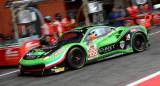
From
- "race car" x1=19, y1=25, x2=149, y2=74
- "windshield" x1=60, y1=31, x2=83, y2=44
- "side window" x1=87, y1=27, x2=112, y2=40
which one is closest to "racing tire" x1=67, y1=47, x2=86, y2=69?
"race car" x1=19, y1=25, x2=149, y2=74

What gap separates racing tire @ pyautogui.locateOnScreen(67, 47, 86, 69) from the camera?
12938 millimetres

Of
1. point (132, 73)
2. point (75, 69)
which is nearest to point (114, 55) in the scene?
point (75, 69)

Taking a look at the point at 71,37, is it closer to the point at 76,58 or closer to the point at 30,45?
the point at 76,58

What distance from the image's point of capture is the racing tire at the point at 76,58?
42.4 feet

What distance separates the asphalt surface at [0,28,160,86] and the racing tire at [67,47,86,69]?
201mm

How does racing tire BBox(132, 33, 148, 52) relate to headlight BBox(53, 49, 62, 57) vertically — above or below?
below

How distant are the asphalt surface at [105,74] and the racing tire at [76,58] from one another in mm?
201

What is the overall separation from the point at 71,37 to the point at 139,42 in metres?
2.62

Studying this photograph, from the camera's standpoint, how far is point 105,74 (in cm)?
1181

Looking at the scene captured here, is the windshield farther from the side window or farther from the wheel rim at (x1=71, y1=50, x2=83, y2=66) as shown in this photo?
the wheel rim at (x1=71, y1=50, x2=83, y2=66)

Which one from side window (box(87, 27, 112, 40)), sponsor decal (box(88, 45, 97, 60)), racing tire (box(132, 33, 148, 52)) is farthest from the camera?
racing tire (box(132, 33, 148, 52))

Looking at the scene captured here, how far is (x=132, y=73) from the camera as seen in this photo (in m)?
11.5

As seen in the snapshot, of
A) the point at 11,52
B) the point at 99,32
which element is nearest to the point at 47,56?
the point at 99,32

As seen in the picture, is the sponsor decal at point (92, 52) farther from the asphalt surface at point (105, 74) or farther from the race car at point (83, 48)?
the asphalt surface at point (105, 74)
